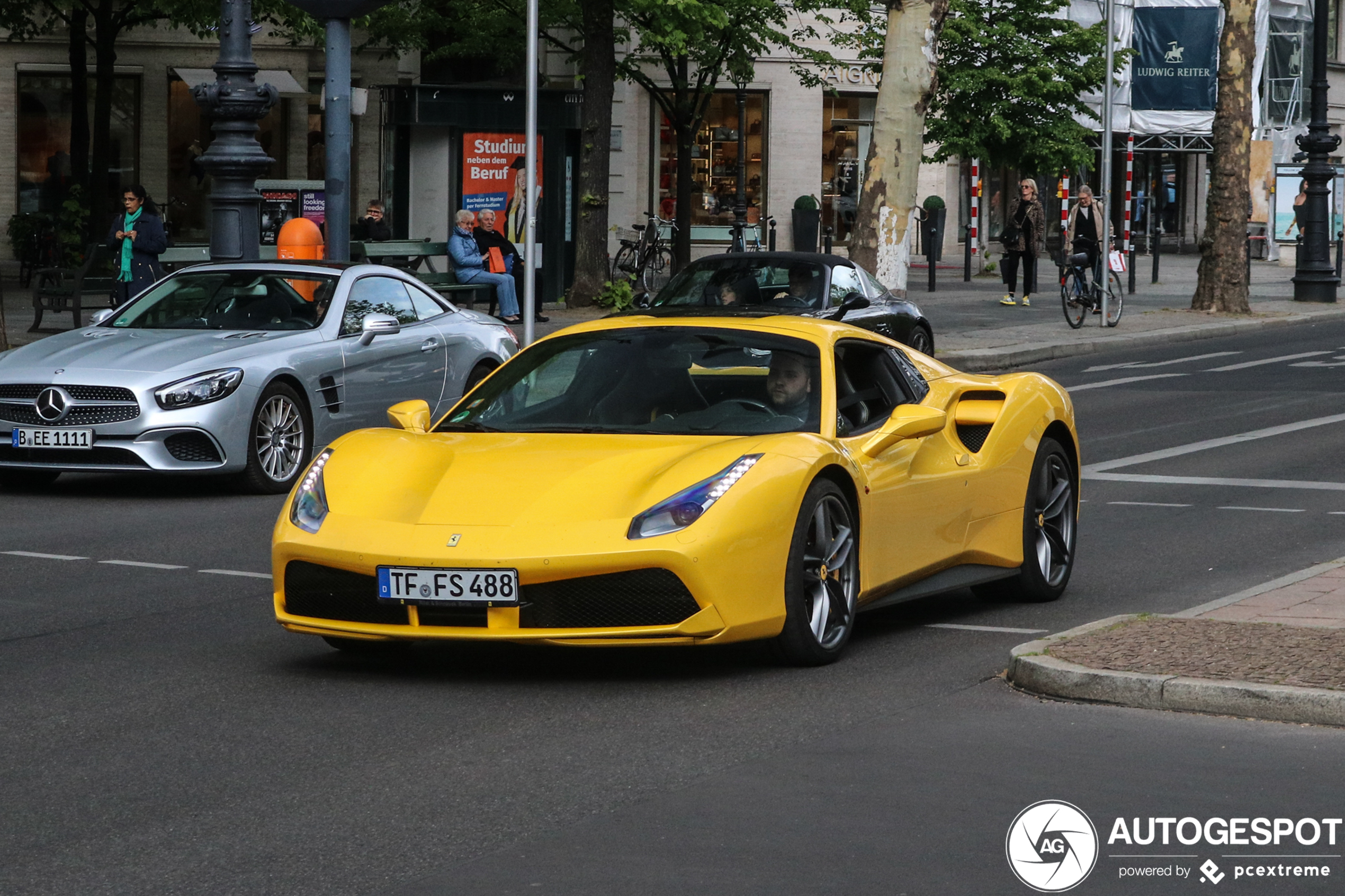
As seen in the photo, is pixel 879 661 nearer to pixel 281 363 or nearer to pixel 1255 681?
pixel 1255 681

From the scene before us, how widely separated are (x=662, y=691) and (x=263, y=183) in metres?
23.1

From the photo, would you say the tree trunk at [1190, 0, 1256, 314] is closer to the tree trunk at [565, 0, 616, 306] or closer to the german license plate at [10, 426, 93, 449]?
the tree trunk at [565, 0, 616, 306]

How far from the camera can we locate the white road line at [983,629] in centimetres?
832

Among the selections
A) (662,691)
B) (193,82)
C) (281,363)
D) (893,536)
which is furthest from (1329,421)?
(193,82)

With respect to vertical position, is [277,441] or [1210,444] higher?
[277,441]

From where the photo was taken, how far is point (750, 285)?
1862cm

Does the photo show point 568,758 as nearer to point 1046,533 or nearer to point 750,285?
point 1046,533

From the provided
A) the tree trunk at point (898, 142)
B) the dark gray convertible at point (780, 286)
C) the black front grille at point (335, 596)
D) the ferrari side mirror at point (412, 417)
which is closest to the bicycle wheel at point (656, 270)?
the tree trunk at point (898, 142)

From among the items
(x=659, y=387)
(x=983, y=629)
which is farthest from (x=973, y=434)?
(x=659, y=387)

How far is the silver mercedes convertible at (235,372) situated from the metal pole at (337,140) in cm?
493

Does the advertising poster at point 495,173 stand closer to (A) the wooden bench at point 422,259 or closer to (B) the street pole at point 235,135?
(A) the wooden bench at point 422,259

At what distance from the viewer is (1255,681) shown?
665cm

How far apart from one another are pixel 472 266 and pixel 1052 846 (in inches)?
843

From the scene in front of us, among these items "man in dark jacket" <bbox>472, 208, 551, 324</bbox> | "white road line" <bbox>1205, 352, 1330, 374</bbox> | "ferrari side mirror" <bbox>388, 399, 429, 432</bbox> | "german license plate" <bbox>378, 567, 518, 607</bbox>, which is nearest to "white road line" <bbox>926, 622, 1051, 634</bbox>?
"ferrari side mirror" <bbox>388, 399, 429, 432</bbox>
